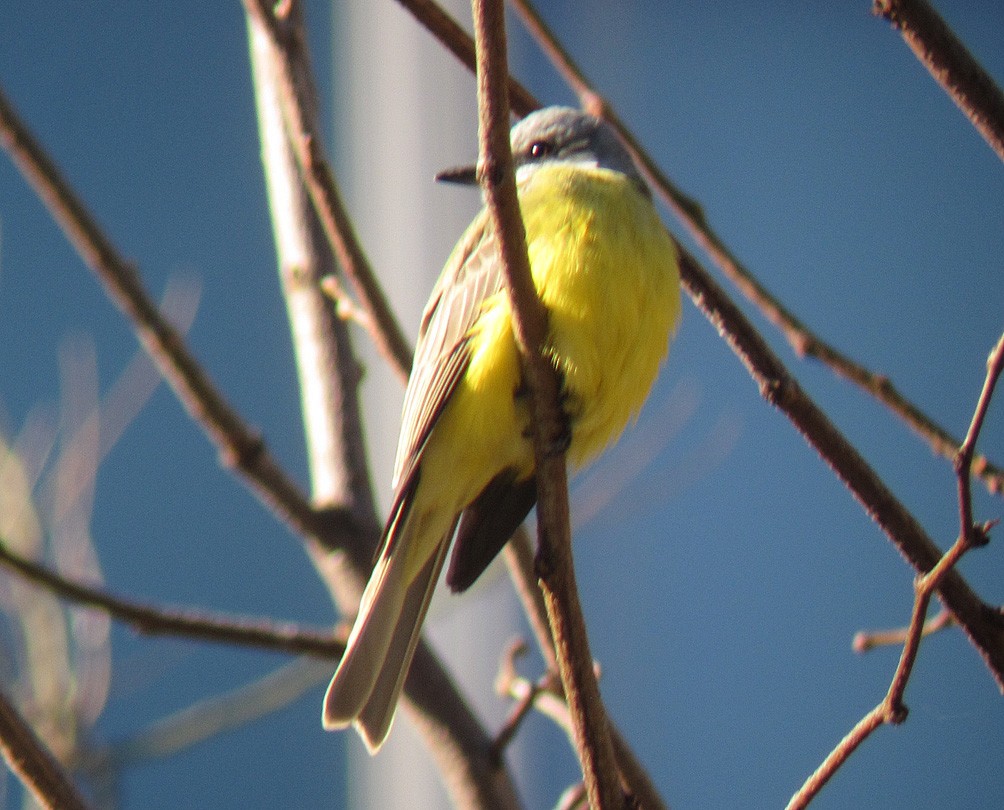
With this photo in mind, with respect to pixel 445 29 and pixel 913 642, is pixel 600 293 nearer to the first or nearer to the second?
pixel 445 29

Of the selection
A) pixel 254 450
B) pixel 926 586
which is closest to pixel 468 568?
pixel 254 450

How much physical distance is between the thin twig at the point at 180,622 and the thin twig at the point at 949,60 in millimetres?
1519

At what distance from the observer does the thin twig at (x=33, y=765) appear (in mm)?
1411

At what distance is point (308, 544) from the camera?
9.12 feet

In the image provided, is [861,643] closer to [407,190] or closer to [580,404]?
[580,404]

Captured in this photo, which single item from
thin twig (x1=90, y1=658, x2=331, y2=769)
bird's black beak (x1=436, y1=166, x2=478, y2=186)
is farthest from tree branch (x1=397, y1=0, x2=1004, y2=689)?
thin twig (x1=90, y1=658, x2=331, y2=769)

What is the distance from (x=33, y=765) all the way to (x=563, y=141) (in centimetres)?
242

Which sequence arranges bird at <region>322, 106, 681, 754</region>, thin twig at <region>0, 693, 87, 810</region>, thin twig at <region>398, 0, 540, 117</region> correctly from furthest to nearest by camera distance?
bird at <region>322, 106, 681, 754</region> → thin twig at <region>398, 0, 540, 117</region> → thin twig at <region>0, 693, 87, 810</region>

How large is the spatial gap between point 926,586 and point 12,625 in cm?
435

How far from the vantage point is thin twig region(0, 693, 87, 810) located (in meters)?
1.41

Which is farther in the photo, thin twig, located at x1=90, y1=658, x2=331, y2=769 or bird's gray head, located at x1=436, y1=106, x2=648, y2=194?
thin twig, located at x1=90, y1=658, x2=331, y2=769

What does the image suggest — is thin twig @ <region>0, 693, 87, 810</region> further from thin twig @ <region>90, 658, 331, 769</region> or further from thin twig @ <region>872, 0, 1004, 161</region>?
thin twig @ <region>90, 658, 331, 769</region>

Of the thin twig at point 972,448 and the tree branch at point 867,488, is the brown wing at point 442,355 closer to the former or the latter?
the tree branch at point 867,488

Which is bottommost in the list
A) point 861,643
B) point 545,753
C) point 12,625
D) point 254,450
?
point 545,753
